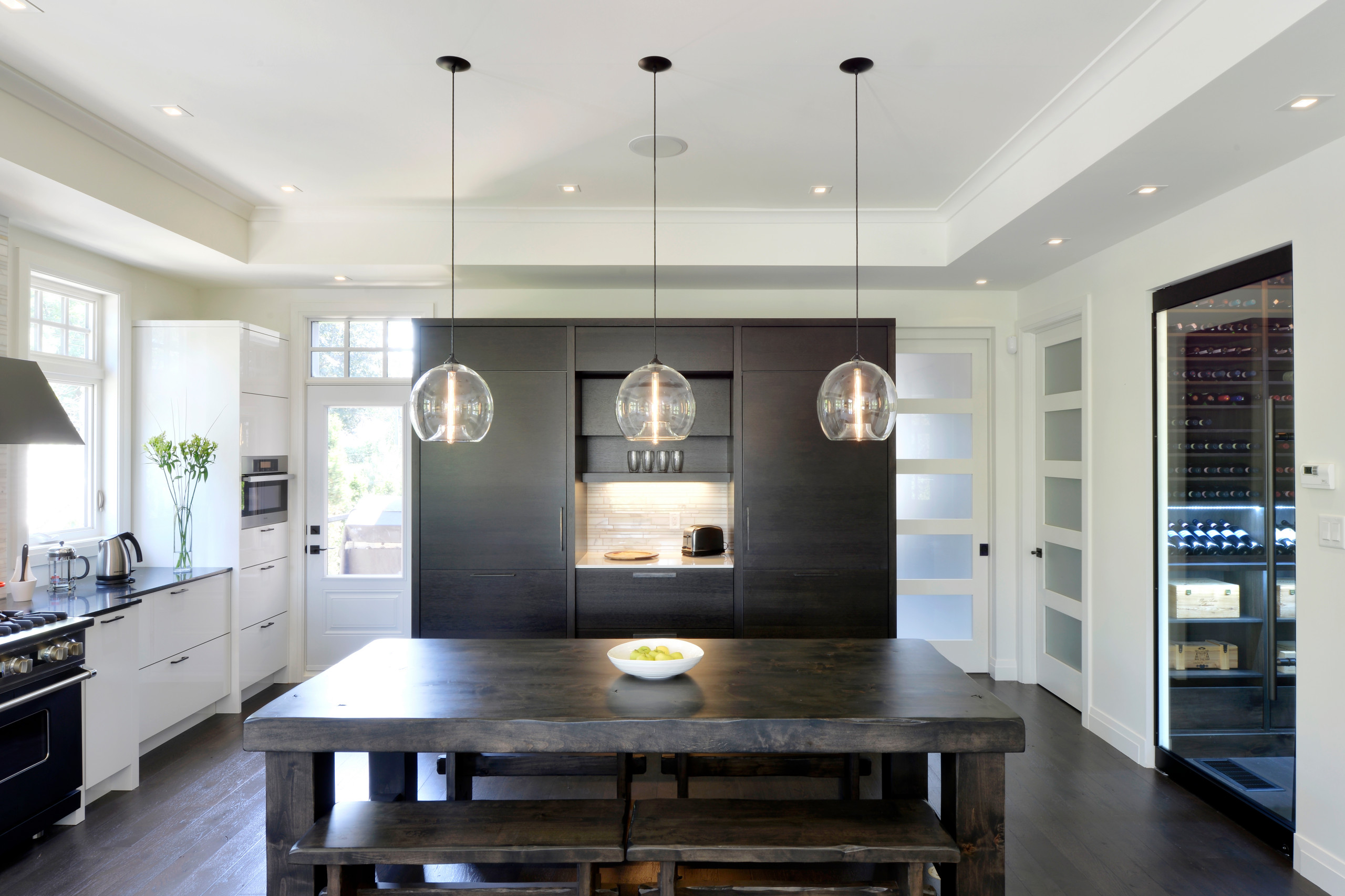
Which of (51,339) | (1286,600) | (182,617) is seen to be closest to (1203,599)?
(1286,600)

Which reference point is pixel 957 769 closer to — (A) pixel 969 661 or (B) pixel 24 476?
(A) pixel 969 661

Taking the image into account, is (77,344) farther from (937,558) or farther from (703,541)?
(937,558)

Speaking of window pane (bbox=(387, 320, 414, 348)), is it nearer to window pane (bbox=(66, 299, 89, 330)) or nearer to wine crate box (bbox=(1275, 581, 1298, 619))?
window pane (bbox=(66, 299, 89, 330))

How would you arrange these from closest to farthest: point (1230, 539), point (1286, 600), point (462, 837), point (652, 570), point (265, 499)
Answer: point (462, 837)
point (1286, 600)
point (1230, 539)
point (652, 570)
point (265, 499)

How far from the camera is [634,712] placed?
7.38 feet

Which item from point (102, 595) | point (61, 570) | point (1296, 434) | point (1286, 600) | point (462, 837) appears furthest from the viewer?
point (61, 570)

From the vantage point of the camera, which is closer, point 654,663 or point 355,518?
point 654,663

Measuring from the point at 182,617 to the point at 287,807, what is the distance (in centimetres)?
204

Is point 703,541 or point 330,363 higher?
point 330,363

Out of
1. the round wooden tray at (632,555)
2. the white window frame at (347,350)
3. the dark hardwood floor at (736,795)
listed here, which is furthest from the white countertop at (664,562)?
the white window frame at (347,350)

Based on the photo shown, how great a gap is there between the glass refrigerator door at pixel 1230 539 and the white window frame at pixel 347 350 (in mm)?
4376

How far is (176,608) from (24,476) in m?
0.94

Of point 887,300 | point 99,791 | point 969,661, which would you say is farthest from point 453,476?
point 969,661

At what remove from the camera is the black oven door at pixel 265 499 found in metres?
4.38
